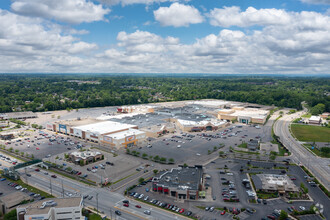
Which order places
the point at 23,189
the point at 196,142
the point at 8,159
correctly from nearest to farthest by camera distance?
the point at 23,189 < the point at 8,159 < the point at 196,142

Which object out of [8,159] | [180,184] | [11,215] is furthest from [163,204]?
[8,159]

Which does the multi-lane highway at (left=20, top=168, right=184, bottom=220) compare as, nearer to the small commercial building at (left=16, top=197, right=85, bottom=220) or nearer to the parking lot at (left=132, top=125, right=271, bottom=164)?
the small commercial building at (left=16, top=197, right=85, bottom=220)

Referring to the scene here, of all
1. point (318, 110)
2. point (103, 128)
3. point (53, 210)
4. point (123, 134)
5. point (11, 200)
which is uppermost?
point (318, 110)

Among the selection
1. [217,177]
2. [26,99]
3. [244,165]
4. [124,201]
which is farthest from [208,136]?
[26,99]

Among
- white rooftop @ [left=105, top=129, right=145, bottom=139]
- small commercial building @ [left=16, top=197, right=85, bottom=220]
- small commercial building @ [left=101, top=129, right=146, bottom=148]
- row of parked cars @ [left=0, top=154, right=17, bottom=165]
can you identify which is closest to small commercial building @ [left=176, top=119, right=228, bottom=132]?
Result: small commercial building @ [left=101, top=129, right=146, bottom=148]

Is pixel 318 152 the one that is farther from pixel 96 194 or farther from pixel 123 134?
pixel 96 194

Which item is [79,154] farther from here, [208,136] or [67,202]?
[208,136]
